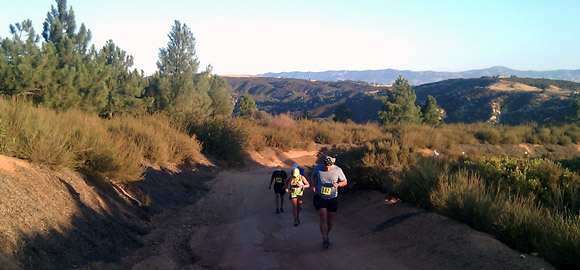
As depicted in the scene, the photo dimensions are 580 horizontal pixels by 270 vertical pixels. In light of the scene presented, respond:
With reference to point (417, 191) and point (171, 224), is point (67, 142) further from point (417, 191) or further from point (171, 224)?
point (417, 191)

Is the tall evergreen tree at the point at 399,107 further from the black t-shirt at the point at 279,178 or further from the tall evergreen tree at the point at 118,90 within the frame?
the black t-shirt at the point at 279,178

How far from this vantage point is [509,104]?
8262cm

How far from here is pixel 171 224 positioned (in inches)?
432

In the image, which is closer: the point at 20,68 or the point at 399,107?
the point at 20,68

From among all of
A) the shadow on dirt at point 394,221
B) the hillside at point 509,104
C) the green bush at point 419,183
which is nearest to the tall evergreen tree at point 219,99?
the green bush at point 419,183

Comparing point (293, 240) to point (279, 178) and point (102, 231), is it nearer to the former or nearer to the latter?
point (102, 231)

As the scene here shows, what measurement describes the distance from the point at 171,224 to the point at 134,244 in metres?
2.52

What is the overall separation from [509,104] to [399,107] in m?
41.4

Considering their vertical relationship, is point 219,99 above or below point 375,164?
below

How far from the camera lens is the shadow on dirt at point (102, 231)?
6.04 m

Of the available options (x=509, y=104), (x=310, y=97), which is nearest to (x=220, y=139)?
(x=509, y=104)

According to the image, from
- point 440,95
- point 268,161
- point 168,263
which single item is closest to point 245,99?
point 268,161

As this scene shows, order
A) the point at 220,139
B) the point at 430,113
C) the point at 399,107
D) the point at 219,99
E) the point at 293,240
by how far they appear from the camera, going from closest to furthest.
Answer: the point at 293,240, the point at 220,139, the point at 219,99, the point at 399,107, the point at 430,113

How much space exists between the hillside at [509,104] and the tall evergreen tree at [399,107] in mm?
26000
